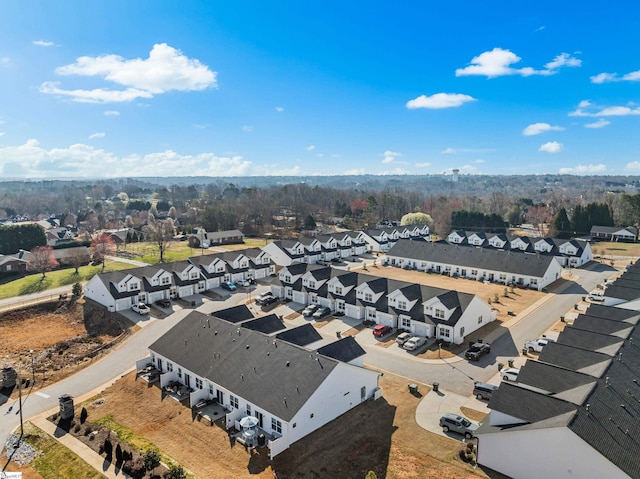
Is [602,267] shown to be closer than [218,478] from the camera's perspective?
No

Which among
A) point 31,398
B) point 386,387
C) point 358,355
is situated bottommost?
point 31,398

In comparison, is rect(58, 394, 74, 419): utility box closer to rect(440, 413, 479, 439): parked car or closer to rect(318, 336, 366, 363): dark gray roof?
rect(318, 336, 366, 363): dark gray roof

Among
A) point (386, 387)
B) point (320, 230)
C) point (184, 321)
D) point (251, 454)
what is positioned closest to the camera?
point (251, 454)

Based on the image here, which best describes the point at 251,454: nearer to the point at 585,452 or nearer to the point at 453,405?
the point at 453,405

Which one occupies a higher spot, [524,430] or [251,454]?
[524,430]

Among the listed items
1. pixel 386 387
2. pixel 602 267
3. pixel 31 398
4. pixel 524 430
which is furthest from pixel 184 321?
pixel 602 267

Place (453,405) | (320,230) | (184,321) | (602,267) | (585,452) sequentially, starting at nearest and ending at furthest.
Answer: (585,452)
(453,405)
(184,321)
(602,267)
(320,230)
